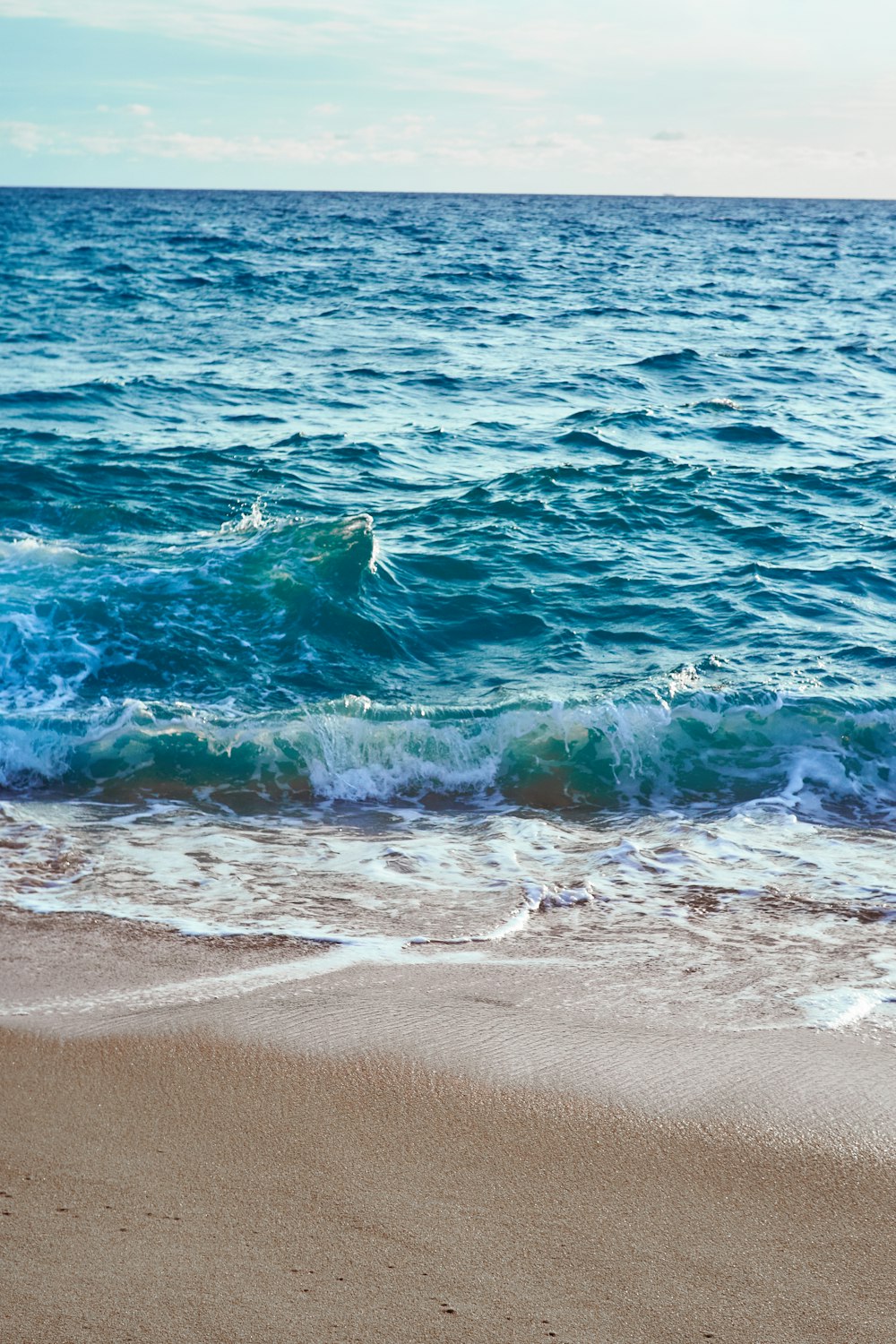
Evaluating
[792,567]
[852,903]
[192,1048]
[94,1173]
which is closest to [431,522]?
[792,567]

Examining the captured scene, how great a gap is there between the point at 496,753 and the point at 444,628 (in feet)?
7.37

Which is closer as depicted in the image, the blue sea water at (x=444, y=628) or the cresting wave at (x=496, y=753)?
the blue sea water at (x=444, y=628)

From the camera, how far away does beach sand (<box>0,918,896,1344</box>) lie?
2379 mm

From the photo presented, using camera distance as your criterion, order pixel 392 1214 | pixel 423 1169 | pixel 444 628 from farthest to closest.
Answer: pixel 444 628
pixel 423 1169
pixel 392 1214

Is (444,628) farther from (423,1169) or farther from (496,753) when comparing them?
(423,1169)

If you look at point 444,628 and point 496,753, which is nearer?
point 496,753

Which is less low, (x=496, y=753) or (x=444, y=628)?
(x=444, y=628)

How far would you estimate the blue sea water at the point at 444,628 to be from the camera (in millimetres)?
5074

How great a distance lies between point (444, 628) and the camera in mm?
8539

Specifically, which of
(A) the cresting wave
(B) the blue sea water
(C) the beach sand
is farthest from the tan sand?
(A) the cresting wave

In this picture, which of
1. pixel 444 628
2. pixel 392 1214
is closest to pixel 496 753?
pixel 444 628

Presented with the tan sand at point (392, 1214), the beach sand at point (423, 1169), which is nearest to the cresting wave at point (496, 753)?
the beach sand at point (423, 1169)

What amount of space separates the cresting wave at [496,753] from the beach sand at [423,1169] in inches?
87.9

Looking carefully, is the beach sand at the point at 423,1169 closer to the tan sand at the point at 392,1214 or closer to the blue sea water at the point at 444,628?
the tan sand at the point at 392,1214
